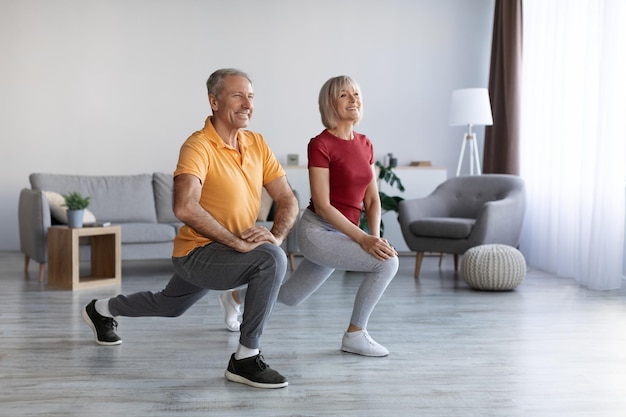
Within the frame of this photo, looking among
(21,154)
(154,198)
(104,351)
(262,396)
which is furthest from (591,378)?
(21,154)

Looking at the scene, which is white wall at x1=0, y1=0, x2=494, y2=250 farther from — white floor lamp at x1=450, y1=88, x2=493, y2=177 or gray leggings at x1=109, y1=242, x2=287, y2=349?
gray leggings at x1=109, y1=242, x2=287, y2=349

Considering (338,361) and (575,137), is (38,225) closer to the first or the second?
(338,361)

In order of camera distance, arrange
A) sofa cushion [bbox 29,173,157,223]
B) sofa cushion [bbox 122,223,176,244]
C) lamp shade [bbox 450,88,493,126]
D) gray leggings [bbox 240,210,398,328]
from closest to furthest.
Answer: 1. gray leggings [bbox 240,210,398,328]
2. sofa cushion [bbox 122,223,176,244]
3. sofa cushion [bbox 29,173,157,223]
4. lamp shade [bbox 450,88,493,126]

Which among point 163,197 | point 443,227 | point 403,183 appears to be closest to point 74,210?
point 163,197

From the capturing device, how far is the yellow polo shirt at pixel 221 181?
290cm

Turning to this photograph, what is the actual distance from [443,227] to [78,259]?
258cm

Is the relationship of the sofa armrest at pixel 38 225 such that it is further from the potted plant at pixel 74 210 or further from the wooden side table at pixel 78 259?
the potted plant at pixel 74 210

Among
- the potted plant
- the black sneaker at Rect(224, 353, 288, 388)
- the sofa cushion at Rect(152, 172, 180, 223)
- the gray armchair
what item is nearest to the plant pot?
the potted plant

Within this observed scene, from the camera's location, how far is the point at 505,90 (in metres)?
6.93

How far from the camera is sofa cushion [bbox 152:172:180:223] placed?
6738 millimetres

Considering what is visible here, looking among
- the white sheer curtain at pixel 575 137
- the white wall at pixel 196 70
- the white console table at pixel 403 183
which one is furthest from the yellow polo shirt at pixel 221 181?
the white wall at pixel 196 70

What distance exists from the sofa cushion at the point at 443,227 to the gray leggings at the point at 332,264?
2516 mm

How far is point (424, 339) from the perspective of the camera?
12.3ft

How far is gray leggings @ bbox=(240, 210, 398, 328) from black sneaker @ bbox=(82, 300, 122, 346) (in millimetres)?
708
